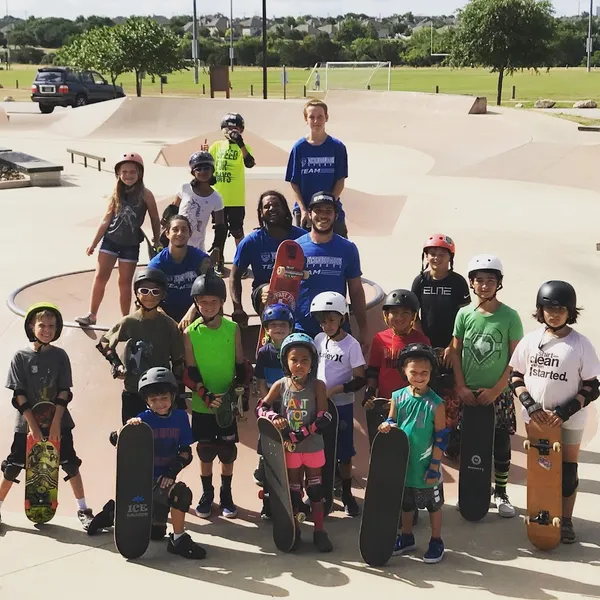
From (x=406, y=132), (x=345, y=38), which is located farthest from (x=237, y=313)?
(x=345, y=38)

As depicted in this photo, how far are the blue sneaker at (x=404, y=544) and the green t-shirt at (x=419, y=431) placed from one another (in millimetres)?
351

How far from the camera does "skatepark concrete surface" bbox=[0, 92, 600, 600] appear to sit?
4.78 meters

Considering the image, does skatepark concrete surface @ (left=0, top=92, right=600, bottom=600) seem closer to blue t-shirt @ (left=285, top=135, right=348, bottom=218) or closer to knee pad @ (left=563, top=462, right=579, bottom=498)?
knee pad @ (left=563, top=462, right=579, bottom=498)

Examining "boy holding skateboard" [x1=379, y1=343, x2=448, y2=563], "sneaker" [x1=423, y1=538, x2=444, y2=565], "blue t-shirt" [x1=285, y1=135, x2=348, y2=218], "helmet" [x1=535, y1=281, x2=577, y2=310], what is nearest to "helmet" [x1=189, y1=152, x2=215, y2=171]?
"blue t-shirt" [x1=285, y1=135, x2=348, y2=218]

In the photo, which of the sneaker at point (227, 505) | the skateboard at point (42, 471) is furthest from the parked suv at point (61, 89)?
the sneaker at point (227, 505)

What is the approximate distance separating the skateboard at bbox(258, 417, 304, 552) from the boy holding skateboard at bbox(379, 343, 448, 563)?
646 mm

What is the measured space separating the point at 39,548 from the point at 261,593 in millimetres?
1388

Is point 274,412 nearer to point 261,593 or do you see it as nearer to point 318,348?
point 318,348

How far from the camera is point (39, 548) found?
5.09m

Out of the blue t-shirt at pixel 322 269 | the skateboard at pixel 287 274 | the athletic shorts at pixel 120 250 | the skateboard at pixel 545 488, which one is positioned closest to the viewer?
the skateboard at pixel 545 488

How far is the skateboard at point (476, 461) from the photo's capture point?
5520mm

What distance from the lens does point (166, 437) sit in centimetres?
499

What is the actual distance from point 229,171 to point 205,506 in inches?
209

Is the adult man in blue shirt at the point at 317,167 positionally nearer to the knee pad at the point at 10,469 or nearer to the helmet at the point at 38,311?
the helmet at the point at 38,311
